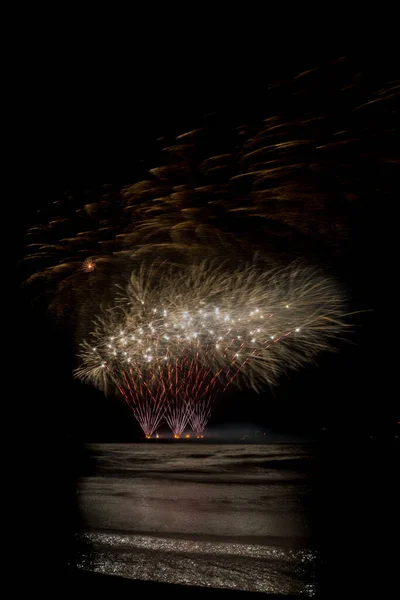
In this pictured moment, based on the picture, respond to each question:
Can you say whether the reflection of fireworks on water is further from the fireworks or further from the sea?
the sea

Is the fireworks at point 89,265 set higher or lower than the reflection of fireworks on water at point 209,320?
higher

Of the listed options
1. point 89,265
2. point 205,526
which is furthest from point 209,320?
point 205,526

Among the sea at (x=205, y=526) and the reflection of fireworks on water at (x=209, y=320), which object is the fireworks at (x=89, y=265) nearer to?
the reflection of fireworks on water at (x=209, y=320)

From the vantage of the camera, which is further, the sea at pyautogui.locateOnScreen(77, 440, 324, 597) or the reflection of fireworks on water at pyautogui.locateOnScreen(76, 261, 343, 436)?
the reflection of fireworks on water at pyautogui.locateOnScreen(76, 261, 343, 436)

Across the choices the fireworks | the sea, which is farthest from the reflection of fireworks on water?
the sea

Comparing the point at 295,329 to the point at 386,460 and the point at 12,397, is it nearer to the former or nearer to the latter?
the point at 386,460

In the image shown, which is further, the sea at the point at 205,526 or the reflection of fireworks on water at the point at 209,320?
the reflection of fireworks on water at the point at 209,320

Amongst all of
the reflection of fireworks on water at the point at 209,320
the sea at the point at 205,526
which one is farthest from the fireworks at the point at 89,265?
the sea at the point at 205,526

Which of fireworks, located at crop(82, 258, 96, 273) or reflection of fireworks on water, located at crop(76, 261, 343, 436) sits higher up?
fireworks, located at crop(82, 258, 96, 273)
